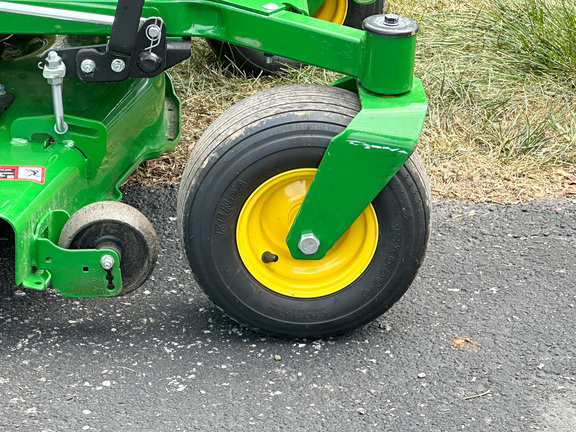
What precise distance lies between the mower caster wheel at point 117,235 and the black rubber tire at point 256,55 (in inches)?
83.8

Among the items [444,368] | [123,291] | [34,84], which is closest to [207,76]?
[34,84]

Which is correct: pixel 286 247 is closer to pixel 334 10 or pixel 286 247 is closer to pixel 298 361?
pixel 298 361

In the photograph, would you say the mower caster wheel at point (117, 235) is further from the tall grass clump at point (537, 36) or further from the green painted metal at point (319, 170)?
the tall grass clump at point (537, 36)

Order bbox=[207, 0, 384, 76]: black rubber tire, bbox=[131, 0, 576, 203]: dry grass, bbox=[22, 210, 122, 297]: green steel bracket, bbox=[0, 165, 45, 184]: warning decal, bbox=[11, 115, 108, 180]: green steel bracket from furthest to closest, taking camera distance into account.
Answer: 1. bbox=[207, 0, 384, 76]: black rubber tire
2. bbox=[131, 0, 576, 203]: dry grass
3. bbox=[11, 115, 108, 180]: green steel bracket
4. bbox=[0, 165, 45, 184]: warning decal
5. bbox=[22, 210, 122, 297]: green steel bracket

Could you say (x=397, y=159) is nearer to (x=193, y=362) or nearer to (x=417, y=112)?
(x=417, y=112)

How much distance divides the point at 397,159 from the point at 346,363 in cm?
70

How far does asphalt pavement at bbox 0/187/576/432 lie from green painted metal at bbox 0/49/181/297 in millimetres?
267

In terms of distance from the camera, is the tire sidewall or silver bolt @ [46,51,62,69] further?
silver bolt @ [46,51,62,69]

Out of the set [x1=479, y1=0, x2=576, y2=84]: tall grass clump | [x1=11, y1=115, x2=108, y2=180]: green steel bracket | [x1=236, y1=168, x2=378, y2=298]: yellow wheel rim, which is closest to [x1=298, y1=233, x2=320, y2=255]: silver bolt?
[x1=236, y1=168, x2=378, y2=298]: yellow wheel rim

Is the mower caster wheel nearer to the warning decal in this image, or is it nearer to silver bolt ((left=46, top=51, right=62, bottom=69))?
the warning decal

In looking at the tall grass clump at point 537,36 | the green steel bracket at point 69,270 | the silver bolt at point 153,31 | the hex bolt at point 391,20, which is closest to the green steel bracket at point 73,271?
the green steel bracket at point 69,270

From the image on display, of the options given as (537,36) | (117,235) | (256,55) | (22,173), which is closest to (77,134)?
(22,173)

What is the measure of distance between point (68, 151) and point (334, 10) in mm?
2292

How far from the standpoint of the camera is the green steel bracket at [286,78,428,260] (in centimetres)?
268
